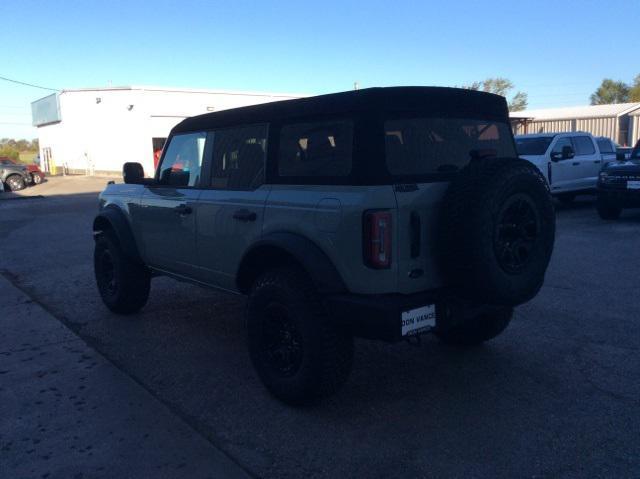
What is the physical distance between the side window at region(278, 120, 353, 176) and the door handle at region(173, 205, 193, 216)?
1116 millimetres

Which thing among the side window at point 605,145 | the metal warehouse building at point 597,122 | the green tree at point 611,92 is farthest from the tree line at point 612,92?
the side window at point 605,145

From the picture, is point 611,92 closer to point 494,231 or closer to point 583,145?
point 583,145

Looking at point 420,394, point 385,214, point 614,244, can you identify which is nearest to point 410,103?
point 385,214

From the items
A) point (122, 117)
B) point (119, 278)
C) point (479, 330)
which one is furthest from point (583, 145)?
point (122, 117)

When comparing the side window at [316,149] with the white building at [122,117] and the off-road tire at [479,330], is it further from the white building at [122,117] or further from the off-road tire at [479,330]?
the white building at [122,117]

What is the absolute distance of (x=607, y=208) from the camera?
11531mm

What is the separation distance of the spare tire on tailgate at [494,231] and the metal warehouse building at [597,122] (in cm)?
3194

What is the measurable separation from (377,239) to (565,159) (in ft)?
36.9

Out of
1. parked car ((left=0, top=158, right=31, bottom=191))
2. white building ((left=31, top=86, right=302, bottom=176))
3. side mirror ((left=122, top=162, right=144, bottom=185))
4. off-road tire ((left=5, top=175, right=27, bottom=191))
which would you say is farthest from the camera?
white building ((left=31, top=86, right=302, bottom=176))

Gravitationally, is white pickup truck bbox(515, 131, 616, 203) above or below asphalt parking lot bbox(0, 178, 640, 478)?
above

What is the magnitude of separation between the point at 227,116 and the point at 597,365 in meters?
3.36

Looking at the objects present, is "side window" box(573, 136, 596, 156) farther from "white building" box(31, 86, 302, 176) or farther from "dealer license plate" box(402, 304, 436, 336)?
"white building" box(31, 86, 302, 176)

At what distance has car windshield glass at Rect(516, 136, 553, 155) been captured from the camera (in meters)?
13.2

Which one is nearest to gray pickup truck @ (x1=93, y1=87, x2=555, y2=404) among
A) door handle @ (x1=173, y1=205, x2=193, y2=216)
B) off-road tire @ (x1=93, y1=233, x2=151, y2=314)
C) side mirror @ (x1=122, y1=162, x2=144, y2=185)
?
door handle @ (x1=173, y1=205, x2=193, y2=216)
